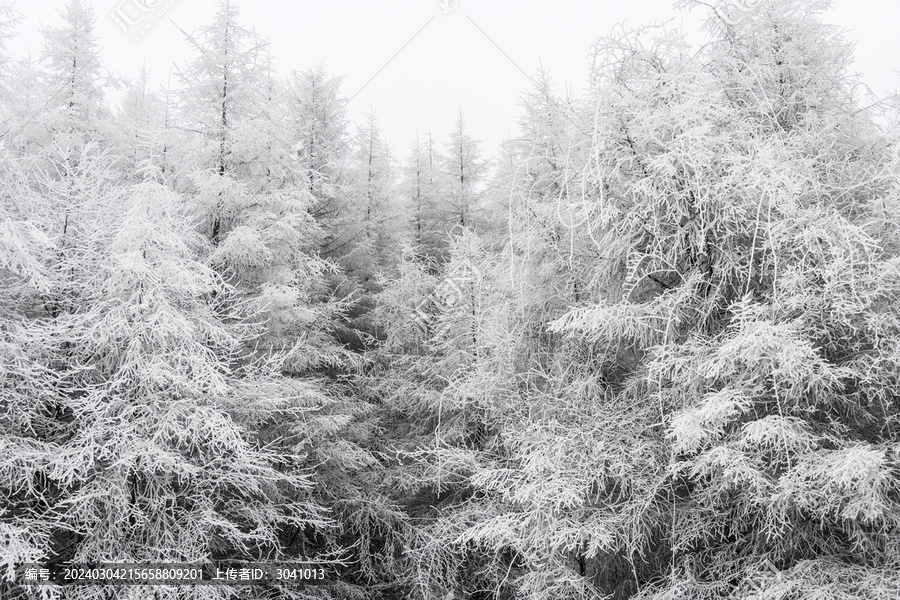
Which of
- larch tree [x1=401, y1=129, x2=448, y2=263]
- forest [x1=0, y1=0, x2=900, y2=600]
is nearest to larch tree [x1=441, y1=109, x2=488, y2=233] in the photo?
larch tree [x1=401, y1=129, x2=448, y2=263]

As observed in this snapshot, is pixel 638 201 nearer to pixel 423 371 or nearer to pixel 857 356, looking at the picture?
pixel 857 356

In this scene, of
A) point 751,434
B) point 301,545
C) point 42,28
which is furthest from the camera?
point 42,28

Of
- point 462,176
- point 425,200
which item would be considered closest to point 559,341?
point 425,200

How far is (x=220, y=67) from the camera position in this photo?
8805 mm

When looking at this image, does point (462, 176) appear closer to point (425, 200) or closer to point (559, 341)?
point (425, 200)

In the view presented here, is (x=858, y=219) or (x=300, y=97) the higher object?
(x=300, y=97)

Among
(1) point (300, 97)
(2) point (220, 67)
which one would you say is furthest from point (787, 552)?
(1) point (300, 97)

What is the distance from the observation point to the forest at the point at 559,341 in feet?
13.9

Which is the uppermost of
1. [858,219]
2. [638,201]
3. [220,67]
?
[220,67]

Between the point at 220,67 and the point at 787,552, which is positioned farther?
the point at 220,67

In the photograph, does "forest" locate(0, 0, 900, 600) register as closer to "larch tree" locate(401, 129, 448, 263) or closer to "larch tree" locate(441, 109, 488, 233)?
"larch tree" locate(401, 129, 448, 263)

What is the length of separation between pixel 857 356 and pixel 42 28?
14582 mm

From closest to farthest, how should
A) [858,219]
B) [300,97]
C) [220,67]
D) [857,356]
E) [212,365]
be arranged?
[857,356] → [858,219] → [212,365] → [220,67] → [300,97]

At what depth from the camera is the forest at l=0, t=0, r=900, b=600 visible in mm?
4238
